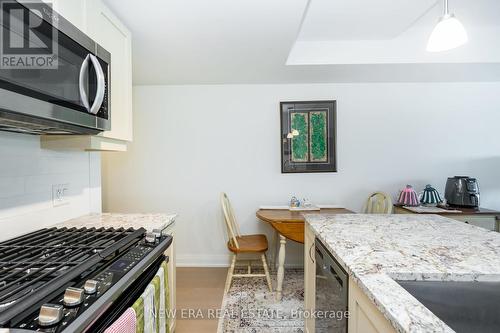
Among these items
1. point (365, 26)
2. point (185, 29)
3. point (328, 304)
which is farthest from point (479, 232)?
point (185, 29)

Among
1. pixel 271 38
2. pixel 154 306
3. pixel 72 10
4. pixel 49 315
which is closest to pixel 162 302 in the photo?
pixel 154 306

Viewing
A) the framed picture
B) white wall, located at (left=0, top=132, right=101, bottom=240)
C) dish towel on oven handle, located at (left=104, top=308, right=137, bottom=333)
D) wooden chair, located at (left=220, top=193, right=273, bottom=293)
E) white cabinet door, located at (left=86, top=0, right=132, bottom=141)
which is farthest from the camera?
the framed picture

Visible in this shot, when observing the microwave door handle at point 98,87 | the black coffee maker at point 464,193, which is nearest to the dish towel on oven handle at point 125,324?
the microwave door handle at point 98,87

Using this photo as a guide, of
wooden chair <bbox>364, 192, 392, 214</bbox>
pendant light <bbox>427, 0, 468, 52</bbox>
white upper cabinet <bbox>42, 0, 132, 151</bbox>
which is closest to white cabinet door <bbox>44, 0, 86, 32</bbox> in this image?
white upper cabinet <bbox>42, 0, 132, 151</bbox>

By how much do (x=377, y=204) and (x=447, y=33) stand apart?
1.89 meters

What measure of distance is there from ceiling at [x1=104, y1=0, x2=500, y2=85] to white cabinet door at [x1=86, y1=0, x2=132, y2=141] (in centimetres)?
10

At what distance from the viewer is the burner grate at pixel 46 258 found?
2.08 feet

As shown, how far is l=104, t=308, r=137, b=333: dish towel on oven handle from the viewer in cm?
68

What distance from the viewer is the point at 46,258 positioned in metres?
0.88

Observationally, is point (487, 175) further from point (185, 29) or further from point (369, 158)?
point (185, 29)

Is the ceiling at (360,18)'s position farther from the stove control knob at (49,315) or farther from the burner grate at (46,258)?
the stove control knob at (49,315)

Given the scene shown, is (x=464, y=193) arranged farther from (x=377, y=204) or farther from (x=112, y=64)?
(x=112, y=64)

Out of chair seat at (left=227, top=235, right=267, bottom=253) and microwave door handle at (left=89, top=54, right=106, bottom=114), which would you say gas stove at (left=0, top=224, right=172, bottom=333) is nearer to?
microwave door handle at (left=89, top=54, right=106, bottom=114)

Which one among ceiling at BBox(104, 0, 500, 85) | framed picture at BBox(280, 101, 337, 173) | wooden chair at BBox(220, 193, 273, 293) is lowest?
wooden chair at BBox(220, 193, 273, 293)
